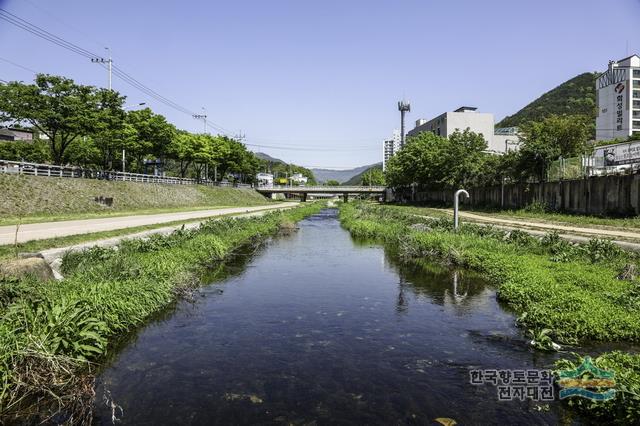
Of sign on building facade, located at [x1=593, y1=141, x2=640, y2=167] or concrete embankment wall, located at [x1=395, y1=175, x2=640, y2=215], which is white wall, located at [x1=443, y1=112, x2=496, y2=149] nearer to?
concrete embankment wall, located at [x1=395, y1=175, x2=640, y2=215]

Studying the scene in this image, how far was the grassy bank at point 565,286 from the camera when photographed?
619 cm

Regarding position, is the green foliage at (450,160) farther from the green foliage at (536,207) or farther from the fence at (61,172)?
the fence at (61,172)

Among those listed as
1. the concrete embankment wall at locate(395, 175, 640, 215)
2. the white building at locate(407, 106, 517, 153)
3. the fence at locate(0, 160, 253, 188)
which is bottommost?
the concrete embankment wall at locate(395, 175, 640, 215)

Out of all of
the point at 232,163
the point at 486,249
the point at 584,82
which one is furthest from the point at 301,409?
the point at 584,82

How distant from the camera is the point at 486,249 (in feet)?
55.0

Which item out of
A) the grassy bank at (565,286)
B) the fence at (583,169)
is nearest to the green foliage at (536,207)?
the fence at (583,169)

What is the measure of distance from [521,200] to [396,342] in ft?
119

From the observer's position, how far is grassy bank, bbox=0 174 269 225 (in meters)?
30.9

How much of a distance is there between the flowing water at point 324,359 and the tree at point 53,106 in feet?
122

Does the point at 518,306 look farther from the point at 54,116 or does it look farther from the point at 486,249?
the point at 54,116

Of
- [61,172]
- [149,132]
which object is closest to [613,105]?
[149,132]

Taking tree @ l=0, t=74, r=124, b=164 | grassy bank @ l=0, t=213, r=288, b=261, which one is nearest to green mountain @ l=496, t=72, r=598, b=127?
tree @ l=0, t=74, r=124, b=164

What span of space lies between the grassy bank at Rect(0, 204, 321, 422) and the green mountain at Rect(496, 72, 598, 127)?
5426 inches

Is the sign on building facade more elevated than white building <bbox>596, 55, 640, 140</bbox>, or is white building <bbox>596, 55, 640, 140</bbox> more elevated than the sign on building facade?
white building <bbox>596, 55, 640, 140</bbox>
